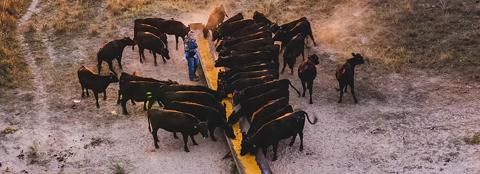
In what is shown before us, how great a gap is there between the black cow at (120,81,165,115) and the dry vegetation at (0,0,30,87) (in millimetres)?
3891


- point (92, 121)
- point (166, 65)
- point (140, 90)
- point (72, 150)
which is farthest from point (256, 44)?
point (72, 150)

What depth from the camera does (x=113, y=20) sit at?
844 inches

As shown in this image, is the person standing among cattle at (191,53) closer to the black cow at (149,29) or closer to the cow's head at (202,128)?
the black cow at (149,29)

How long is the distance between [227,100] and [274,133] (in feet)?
9.55

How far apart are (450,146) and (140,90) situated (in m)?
7.29

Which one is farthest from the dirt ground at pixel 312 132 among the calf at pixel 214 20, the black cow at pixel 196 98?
the calf at pixel 214 20

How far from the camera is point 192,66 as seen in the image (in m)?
16.5

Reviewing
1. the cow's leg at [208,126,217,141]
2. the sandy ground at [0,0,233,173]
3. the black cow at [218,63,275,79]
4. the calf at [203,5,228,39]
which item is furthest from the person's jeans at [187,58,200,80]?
the cow's leg at [208,126,217,141]

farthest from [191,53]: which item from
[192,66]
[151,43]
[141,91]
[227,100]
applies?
[141,91]

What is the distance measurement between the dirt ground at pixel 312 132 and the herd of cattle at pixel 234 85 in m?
0.39

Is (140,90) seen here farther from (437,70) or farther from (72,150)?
(437,70)

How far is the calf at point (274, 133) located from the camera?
40.7 ft

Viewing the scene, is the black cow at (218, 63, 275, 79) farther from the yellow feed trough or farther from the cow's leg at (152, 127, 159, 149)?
the cow's leg at (152, 127, 159, 149)

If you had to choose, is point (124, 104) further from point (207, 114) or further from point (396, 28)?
point (396, 28)
